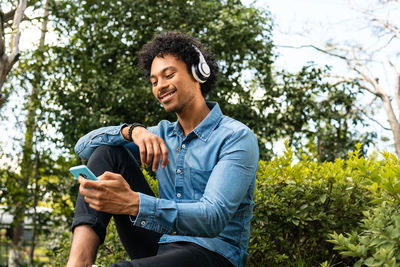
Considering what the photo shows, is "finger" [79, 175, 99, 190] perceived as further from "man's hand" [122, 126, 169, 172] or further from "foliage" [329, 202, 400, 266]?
"foliage" [329, 202, 400, 266]

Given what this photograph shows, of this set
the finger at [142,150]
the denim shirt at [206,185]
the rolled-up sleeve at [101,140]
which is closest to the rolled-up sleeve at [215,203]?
the denim shirt at [206,185]

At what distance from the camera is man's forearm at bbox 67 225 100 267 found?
81.8 inches

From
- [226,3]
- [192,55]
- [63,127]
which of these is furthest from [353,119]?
[192,55]

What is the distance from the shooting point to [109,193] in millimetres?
1785

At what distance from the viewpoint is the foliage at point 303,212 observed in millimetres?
3434

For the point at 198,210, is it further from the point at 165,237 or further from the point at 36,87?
the point at 36,87

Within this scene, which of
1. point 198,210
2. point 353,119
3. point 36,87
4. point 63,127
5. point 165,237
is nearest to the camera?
point 198,210

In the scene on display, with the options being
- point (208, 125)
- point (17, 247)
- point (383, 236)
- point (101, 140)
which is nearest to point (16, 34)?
point (101, 140)

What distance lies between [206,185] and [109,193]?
1.99ft

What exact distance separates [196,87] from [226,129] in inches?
15.6

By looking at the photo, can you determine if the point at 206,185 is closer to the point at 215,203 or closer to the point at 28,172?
the point at 215,203

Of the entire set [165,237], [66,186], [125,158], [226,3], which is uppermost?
[226,3]

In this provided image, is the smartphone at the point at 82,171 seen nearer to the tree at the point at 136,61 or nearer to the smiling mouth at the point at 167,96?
the smiling mouth at the point at 167,96

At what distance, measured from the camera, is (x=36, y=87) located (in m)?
8.38
